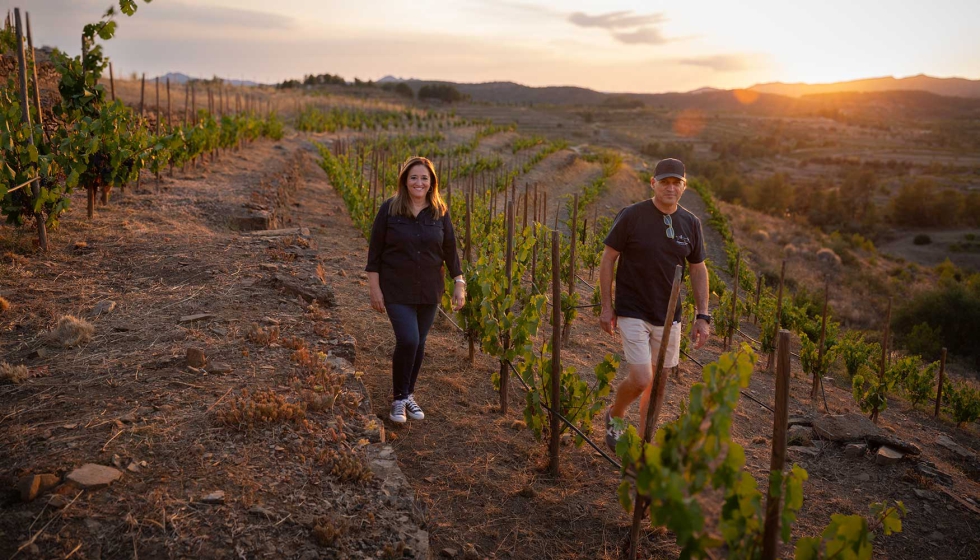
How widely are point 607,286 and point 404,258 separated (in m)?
1.20

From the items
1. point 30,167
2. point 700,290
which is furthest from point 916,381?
point 30,167

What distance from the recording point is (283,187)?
1246cm

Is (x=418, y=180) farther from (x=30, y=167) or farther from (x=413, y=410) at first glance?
(x=30, y=167)

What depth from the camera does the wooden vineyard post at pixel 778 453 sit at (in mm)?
2088

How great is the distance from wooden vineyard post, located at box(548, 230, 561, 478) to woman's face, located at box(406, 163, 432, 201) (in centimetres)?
83

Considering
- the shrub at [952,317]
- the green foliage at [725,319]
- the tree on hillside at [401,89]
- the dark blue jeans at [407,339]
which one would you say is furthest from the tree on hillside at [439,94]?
the dark blue jeans at [407,339]

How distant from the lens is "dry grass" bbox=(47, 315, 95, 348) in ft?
12.5

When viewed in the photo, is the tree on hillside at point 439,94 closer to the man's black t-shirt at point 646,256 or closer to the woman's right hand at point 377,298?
the woman's right hand at point 377,298

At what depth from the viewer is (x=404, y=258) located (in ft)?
12.0

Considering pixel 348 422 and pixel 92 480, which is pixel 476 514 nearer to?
pixel 348 422

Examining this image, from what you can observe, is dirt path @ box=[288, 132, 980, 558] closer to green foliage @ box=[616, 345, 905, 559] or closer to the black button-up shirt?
the black button-up shirt

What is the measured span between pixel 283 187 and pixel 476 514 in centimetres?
1045

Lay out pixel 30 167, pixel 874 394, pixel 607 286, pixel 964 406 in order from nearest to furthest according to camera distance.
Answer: pixel 607 286
pixel 30 167
pixel 874 394
pixel 964 406

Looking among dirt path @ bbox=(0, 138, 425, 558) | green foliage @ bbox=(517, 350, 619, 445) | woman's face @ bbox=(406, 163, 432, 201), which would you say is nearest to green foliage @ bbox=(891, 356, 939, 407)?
green foliage @ bbox=(517, 350, 619, 445)
